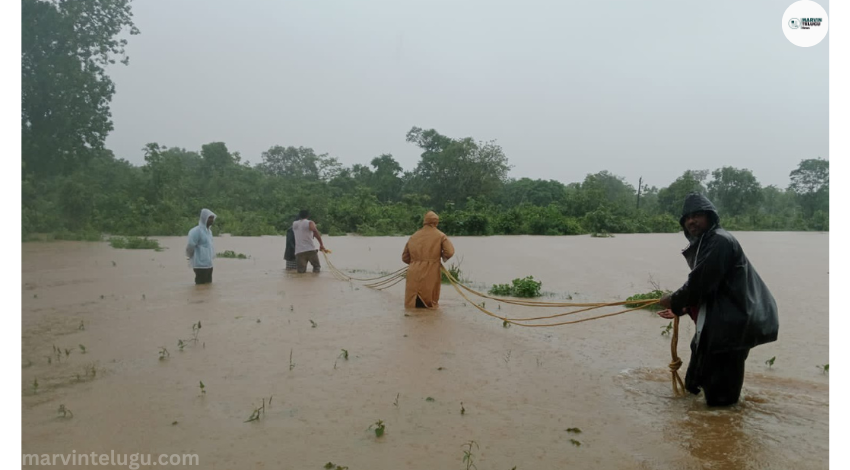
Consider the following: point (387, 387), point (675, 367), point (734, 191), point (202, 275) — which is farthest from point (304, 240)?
point (734, 191)

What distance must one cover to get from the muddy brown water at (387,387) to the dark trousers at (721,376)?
0.10 m

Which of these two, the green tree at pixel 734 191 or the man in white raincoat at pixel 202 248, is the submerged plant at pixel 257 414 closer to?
the man in white raincoat at pixel 202 248

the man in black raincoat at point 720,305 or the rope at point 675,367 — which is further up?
the man in black raincoat at point 720,305

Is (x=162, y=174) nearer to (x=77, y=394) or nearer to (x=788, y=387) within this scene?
(x=77, y=394)

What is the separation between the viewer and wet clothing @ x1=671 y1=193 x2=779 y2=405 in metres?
3.62

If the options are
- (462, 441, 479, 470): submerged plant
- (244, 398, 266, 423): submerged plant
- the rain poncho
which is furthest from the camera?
the rain poncho

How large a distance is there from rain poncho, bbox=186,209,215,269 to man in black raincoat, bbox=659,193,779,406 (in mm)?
7429

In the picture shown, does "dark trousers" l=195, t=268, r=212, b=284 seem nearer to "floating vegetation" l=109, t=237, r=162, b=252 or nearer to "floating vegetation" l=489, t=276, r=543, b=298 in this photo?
"floating vegetation" l=489, t=276, r=543, b=298

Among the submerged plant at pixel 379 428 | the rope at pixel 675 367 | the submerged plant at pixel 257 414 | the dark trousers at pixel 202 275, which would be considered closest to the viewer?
the submerged plant at pixel 379 428

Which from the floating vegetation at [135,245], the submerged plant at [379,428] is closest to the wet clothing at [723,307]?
the submerged plant at [379,428]

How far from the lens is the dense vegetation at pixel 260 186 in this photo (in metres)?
11.1

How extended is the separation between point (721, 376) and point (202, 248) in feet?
26.5

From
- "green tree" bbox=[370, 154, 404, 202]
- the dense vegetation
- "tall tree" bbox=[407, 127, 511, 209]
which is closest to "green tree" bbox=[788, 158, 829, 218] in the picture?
the dense vegetation

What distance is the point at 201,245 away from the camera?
29.5 feet
